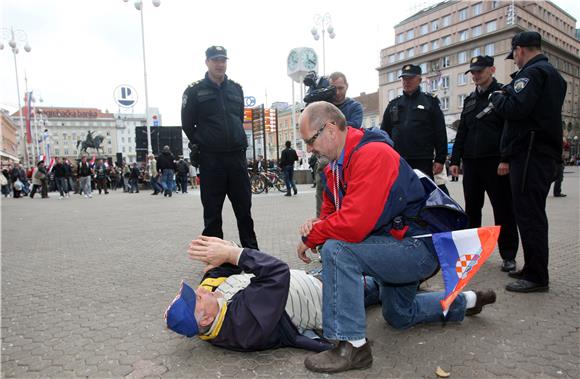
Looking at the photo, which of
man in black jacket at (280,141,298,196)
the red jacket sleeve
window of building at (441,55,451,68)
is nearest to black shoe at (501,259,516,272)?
the red jacket sleeve

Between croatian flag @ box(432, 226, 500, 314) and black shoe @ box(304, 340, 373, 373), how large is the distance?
20.0 inches

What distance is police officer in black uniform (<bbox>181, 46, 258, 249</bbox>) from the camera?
415cm

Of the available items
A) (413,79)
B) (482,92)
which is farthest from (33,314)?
(482,92)

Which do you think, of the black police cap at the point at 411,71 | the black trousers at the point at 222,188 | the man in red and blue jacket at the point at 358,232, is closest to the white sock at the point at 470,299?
the man in red and blue jacket at the point at 358,232

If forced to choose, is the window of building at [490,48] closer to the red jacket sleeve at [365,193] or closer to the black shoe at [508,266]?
the black shoe at [508,266]

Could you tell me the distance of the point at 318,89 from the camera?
4.11 m

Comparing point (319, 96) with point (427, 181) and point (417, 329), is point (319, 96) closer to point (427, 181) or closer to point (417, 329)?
point (427, 181)

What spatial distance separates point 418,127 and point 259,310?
3.10m

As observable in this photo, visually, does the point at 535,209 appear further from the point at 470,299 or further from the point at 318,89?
the point at 318,89

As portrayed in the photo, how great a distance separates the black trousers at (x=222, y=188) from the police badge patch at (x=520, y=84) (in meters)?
2.67

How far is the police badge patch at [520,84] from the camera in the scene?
324 centimetres

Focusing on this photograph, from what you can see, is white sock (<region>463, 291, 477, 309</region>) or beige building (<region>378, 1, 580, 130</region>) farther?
beige building (<region>378, 1, 580, 130</region>)

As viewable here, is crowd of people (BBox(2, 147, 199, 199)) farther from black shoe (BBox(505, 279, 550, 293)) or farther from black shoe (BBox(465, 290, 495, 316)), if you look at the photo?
black shoe (BBox(465, 290, 495, 316))

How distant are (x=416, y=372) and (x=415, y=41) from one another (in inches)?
2865
